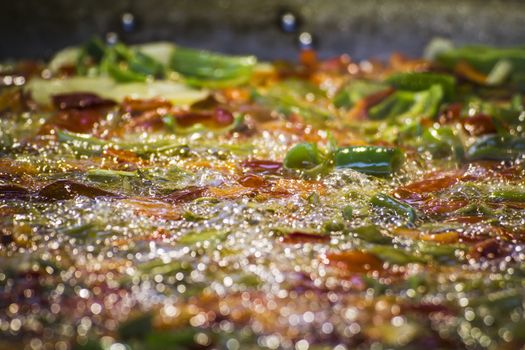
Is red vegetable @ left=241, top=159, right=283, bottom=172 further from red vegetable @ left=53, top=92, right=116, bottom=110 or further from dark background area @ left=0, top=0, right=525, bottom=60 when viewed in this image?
dark background area @ left=0, top=0, right=525, bottom=60

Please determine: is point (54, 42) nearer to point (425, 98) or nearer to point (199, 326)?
point (425, 98)

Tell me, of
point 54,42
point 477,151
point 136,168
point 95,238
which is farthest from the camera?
point 54,42

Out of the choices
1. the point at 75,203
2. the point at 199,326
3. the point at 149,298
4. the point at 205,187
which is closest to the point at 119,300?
the point at 149,298

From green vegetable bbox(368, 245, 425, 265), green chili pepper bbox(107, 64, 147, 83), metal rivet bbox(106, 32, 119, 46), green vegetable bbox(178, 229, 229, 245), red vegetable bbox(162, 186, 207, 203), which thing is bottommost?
metal rivet bbox(106, 32, 119, 46)

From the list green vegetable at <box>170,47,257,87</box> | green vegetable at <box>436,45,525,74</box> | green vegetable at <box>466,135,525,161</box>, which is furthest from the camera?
green vegetable at <box>436,45,525,74</box>

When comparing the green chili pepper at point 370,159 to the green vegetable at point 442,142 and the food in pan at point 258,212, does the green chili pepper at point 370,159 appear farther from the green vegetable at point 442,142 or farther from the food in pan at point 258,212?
the green vegetable at point 442,142

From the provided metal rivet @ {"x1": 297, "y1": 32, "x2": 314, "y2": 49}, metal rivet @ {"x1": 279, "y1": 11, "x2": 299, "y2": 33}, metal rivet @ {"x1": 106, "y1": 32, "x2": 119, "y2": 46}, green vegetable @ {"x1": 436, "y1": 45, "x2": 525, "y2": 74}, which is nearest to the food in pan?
green vegetable @ {"x1": 436, "y1": 45, "x2": 525, "y2": 74}

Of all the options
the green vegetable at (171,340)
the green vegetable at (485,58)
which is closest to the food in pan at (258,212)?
the green vegetable at (171,340)
